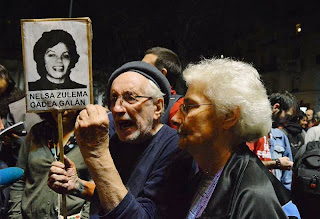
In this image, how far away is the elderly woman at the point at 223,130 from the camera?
176 cm

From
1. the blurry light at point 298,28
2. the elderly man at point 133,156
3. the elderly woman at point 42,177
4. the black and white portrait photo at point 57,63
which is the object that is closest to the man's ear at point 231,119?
the elderly man at point 133,156

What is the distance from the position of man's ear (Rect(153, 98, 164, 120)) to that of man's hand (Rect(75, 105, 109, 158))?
0.63 meters

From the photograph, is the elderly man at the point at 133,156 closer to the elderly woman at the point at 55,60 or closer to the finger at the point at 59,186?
the finger at the point at 59,186

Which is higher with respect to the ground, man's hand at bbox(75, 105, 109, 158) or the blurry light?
the blurry light

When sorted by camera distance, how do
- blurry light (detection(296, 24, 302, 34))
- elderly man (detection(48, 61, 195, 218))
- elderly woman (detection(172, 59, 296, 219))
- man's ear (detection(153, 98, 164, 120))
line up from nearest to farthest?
elderly woman (detection(172, 59, 296, 219)) → elderly man (detection(48, 61, 195, 218)) → man's ear (detection(153, 98, 164, 120)) → blurry light (detection(296, 24, 302, 34))

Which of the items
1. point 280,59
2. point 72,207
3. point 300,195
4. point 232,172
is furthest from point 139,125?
point 280,59

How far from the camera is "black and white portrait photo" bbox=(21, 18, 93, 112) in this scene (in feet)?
8.04

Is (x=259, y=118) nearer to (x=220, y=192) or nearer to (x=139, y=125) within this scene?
(x=220, y=192)

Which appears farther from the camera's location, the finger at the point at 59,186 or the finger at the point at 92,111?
the finger at the point at 59,186

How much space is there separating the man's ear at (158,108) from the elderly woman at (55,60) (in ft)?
1.63

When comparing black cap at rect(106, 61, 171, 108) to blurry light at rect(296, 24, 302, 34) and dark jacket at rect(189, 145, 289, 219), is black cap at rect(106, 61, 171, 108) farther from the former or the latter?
blurry light at rect(296, 24, 302, 34)

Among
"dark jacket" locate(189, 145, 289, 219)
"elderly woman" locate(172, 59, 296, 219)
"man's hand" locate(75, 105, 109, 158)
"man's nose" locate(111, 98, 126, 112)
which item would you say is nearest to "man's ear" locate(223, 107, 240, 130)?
"elderly woman" locate(172, 59, 296, 219)

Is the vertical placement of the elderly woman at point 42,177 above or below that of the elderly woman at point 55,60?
below

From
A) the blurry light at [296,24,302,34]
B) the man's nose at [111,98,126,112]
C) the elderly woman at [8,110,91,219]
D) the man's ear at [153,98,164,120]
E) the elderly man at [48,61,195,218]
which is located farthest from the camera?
the blurry light at [296,24,302,34]
